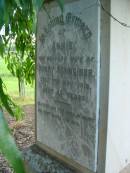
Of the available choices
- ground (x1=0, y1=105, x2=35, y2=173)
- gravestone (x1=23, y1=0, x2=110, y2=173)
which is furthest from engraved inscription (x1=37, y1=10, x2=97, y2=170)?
ground (x1=0, y1=105, x2=35, y2=173)

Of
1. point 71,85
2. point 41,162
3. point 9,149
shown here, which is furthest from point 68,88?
point 9,149

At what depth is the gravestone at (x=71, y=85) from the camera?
1.53m

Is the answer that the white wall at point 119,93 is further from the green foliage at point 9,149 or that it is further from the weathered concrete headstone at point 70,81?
the green foliage at point 9,149

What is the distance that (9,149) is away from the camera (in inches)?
13.2

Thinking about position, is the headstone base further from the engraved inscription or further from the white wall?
the white wall

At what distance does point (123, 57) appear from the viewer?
1589 millimetres

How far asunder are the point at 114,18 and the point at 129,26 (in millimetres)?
176

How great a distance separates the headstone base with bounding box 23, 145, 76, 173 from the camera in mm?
1778

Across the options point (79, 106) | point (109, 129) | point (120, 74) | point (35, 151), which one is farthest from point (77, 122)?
point (35, 151)

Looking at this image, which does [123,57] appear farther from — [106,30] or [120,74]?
[106,30]

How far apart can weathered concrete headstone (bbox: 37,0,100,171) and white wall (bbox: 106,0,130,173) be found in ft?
0.25

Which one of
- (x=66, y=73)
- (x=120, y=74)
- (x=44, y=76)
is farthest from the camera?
(x=44, y=76)

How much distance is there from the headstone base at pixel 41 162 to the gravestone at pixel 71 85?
3 cm

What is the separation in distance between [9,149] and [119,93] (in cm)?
130
